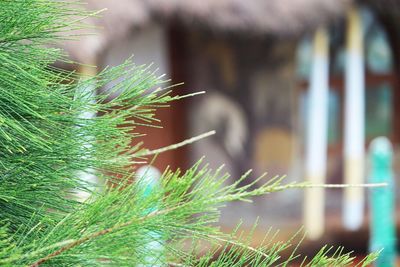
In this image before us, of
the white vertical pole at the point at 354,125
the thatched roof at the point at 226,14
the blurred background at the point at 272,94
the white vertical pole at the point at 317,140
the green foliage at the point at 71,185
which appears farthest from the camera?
the white vertical pole at the point at 354,125

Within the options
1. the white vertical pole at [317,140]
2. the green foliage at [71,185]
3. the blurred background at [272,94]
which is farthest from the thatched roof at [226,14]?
the green foliage at [71,185]

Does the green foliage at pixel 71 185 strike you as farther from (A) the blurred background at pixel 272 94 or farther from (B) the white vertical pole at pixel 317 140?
(B) the white vertical pole at pixel 317 140

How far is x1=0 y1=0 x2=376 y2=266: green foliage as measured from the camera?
1.74 m

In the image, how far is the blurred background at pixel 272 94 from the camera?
29.5ft

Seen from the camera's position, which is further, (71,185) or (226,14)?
(226,14)

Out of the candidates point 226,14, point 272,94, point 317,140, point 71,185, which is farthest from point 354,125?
point 71,185

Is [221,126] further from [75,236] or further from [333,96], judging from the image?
[75,236]

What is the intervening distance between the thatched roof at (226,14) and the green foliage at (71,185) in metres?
5.28

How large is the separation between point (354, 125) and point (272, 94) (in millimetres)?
1077

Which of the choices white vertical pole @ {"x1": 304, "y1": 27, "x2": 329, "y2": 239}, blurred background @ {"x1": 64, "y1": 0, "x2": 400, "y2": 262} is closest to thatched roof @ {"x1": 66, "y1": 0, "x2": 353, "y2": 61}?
blurred background @ {"x1": 64, "y1": 0, "x2": 400, "y2": 262}

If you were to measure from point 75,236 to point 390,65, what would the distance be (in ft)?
35.9

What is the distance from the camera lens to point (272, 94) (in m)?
10.6

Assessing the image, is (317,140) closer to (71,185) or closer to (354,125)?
(354,125)

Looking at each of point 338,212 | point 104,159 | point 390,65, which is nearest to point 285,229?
point 338,212
